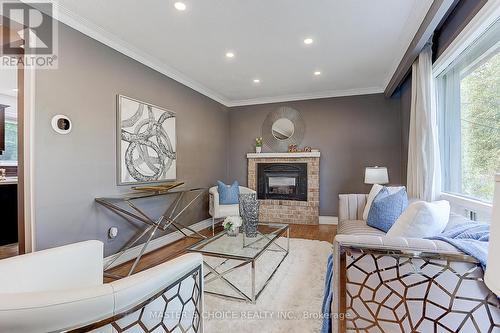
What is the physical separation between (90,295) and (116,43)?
3.04m

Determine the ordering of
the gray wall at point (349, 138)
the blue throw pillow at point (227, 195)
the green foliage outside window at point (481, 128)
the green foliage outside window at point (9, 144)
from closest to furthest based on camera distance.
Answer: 1. the green foliage outside window at point (481, 128)
2. the blue throw pillow at point (227, 195)
3. the green foliage outside window at point (9, 144)
4. the gray wall at point (349, 138)

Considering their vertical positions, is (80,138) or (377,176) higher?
(80,138)

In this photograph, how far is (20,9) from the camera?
215 centimetres

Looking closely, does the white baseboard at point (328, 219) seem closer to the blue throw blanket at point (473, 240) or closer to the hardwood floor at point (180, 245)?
the hardwood floor at point (180, 245)

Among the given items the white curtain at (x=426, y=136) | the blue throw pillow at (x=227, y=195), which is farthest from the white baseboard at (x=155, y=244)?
the white curtain at (x=426, y=136)

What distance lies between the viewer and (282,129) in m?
5.32

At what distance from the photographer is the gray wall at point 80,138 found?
7.34 feet

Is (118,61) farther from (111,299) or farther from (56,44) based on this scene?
(111,299)

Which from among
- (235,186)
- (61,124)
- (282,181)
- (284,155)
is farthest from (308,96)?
(61,124)

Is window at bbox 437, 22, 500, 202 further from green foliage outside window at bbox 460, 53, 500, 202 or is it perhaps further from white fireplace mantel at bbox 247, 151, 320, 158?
white fireplace mantel at bbox 247, 151, 320, 158

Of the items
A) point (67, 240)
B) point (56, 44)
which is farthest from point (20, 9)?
point (67, 240)

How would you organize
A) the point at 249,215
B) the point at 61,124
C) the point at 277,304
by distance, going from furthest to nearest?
the point at 249,215 → the point at 61,124 → the point at 277,304

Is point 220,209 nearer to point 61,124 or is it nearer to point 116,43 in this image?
point 61,124

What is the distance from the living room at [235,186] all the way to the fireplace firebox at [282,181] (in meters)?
0.79
